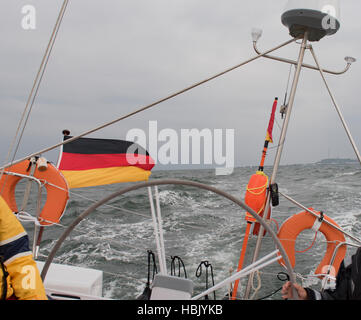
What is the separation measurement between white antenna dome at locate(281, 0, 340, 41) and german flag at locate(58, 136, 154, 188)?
48.4 inches

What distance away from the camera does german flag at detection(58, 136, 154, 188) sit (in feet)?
8.05

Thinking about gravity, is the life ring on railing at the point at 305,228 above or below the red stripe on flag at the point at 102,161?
below

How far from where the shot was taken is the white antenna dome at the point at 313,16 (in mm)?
1698

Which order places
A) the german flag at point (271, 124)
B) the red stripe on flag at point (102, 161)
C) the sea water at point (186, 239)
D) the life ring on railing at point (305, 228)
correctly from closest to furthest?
the german flag at point (271, 124) < the life ring on railing at point (305, 228) < the red stripe on flag at point (102, 161) < the sea water at point (186, 239)

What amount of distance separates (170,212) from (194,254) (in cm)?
254

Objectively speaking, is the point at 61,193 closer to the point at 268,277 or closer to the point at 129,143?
the point at 129,143

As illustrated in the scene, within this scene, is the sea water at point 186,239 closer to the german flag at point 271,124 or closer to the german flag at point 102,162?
the german flag at point 102,162

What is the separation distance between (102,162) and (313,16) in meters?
1.73

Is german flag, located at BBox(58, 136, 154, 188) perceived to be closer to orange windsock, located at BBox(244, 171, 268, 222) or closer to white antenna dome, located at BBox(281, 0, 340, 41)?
orange windsock, located at BBox(244, 171, 268, 222)

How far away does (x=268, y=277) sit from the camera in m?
3.91

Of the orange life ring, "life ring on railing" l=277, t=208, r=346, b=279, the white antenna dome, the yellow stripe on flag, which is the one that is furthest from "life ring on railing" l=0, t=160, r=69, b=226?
the white antenna dome

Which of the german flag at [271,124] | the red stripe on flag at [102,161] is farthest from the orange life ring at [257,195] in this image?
the red stripe on flag at [102,161]

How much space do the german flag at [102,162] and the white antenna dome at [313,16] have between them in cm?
123
